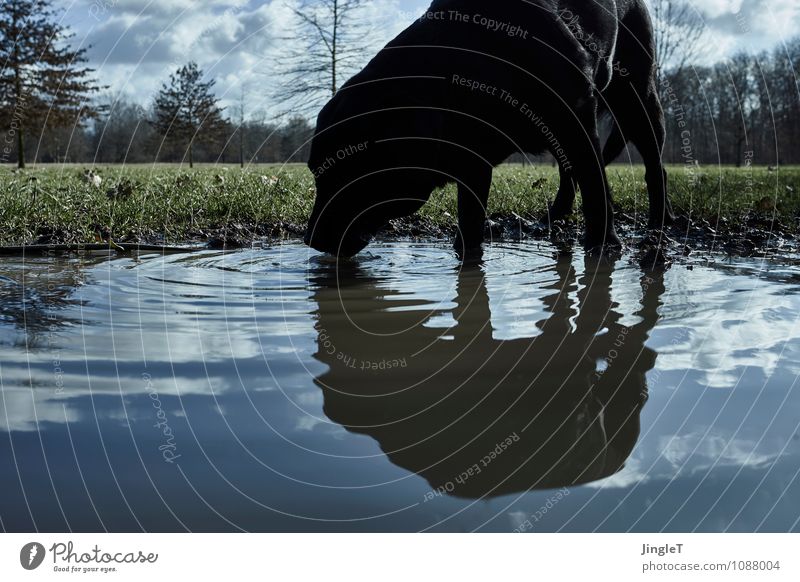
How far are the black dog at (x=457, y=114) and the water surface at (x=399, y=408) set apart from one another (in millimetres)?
889

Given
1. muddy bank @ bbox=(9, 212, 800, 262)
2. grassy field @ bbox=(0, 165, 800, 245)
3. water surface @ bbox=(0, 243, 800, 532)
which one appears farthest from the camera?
grassy field @ bbox=(0, 165, 800, 245)

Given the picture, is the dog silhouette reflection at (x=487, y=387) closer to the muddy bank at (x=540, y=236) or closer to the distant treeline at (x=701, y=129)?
the muddy bank at (x=540, y=236)

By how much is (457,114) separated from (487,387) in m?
2.64

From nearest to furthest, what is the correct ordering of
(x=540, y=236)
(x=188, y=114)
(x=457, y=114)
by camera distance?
(x=457, y=114)
(x=540, y=236)
(x=188, y=114)

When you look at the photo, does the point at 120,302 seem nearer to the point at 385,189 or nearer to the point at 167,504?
the point at 385,189

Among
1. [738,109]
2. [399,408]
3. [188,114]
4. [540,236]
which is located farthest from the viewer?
[738,109]

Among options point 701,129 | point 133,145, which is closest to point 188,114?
point 133,145

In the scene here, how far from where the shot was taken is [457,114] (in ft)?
15.5

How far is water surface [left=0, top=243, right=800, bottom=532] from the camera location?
1695mm

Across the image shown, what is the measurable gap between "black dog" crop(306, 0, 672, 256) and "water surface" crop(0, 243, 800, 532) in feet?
2.92

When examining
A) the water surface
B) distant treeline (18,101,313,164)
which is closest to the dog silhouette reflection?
the water surface

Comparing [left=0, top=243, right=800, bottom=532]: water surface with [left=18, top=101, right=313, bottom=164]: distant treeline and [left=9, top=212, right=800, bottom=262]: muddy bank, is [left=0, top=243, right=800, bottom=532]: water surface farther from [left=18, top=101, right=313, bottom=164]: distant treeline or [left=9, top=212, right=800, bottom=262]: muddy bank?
[left=18, top=101, right=313, bottom=164]: distant treeline

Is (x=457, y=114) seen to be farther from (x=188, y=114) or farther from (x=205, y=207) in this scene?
(x=188, y=114)
